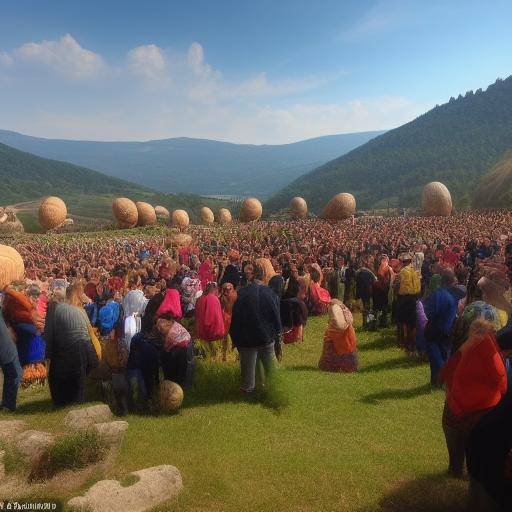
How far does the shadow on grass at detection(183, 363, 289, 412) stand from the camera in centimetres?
630

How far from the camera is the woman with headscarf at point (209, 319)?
7605 millimetres

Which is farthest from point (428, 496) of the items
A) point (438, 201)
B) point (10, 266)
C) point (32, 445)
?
point (438, 201)

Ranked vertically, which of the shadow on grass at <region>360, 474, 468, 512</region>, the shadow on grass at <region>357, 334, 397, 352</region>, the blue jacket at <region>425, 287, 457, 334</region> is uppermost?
the blue jacket at <region>425, 287, 457, 334</region>

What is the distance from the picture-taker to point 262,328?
6383mm

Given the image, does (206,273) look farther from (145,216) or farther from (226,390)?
(145,216)

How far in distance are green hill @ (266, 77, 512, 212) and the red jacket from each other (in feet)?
212

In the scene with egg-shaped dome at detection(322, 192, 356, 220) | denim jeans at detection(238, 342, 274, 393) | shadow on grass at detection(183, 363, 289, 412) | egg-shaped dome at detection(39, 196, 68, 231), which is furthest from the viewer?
egg-shaped dome at detection(322, 192, 356, 220)

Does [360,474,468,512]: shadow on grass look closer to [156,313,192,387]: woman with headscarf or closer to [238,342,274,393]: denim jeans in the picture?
[238,342,274,393]: denim jeans

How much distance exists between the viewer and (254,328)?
20.9 feet

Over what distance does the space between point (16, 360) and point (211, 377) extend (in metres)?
2.60

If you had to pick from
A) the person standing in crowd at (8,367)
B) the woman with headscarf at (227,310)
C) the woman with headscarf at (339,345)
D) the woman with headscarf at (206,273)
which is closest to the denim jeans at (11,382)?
the person standing in crowd at (8,367)

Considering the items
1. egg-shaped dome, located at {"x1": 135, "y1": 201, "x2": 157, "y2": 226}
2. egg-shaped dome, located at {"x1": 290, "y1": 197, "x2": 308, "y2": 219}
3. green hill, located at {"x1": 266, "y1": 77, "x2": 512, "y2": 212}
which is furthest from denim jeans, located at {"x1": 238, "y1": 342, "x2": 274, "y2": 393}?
green hill, located at {"x1": 266, "y1": 77, "x2": 512, "y2": 212}

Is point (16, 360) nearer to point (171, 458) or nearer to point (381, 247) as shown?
point (171, 458)

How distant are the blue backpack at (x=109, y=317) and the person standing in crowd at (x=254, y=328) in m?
2.71
